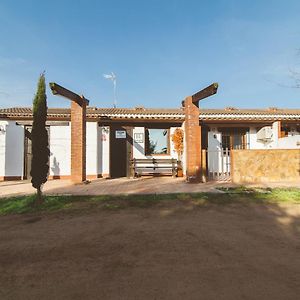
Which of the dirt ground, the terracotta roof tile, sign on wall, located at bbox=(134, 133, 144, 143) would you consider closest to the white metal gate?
the terracotta roof tile

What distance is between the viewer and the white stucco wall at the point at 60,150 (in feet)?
46.7

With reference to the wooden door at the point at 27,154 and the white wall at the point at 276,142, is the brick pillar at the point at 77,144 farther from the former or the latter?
the white wall at the point at 276,142

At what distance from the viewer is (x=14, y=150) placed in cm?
1398

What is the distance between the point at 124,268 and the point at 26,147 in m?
12.7

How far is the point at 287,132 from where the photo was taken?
16672mm

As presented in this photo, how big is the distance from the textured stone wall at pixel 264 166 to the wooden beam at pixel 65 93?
734 centimetres

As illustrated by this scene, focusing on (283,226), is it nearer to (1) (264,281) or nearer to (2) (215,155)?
(1) (264,281)

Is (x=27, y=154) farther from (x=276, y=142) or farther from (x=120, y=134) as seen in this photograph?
(x=276, y=142)

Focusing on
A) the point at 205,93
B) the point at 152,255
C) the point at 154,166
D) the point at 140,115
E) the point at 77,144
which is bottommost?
the point at 152,255

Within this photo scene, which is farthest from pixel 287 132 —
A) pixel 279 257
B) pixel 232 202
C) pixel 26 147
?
pixel 26 147

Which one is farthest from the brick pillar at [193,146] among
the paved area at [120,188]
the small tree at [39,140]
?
the small tree at [39,140]

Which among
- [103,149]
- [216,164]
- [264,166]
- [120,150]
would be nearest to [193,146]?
[264,166]

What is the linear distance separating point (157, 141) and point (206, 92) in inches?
227

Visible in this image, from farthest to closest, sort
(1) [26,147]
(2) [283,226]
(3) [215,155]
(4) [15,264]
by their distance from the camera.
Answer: (3) [215,155]
(1) [26,147]
(2) [283,226]
(4) [15,264]
